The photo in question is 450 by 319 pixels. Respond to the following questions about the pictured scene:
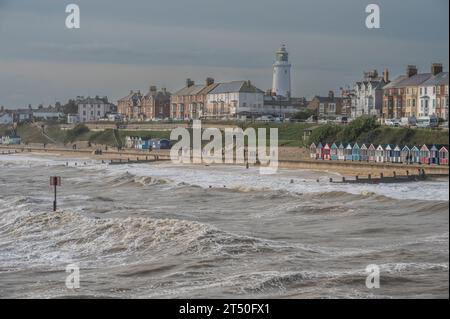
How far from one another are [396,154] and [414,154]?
1473 millimetres

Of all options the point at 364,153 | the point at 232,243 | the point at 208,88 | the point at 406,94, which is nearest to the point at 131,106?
the point at 208,88

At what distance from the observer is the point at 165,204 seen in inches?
1116

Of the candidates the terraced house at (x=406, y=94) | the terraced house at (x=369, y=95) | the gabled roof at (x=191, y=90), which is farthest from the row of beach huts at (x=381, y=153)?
the gabled roof at (x=191, y=90)

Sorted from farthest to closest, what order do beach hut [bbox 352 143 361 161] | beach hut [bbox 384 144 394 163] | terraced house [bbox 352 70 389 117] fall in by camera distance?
terraced house [bbox 352 70 389 117] → beach hut [bbox 352 143 361 161] → beach hut [bbox 384 144 394 163]

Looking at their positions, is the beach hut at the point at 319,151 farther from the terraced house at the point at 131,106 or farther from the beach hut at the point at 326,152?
the terraced house at the point at 131,106

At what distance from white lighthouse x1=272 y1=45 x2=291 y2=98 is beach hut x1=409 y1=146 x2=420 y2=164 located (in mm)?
58874

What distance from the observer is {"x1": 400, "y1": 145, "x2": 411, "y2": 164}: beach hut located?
44.1m

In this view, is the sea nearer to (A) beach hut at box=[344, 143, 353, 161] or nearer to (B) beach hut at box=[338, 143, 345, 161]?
(A) beach hut at box=[344, 143, 353, 161]

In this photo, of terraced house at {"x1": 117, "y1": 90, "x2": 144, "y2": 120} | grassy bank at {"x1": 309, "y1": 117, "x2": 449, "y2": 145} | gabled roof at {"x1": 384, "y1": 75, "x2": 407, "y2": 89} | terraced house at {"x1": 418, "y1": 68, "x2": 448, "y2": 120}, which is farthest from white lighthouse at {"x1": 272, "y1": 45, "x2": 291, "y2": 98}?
grassy bank at {"x1": 309, "y1": 117, "x2": 449, "y2": 145}

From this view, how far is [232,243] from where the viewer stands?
17.7 m

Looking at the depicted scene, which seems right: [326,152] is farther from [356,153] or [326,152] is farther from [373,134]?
[373,134]

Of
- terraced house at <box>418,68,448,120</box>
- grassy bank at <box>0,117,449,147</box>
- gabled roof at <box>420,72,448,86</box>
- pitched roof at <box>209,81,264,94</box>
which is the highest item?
pitched roof at <box>209,81,264,94</box>
